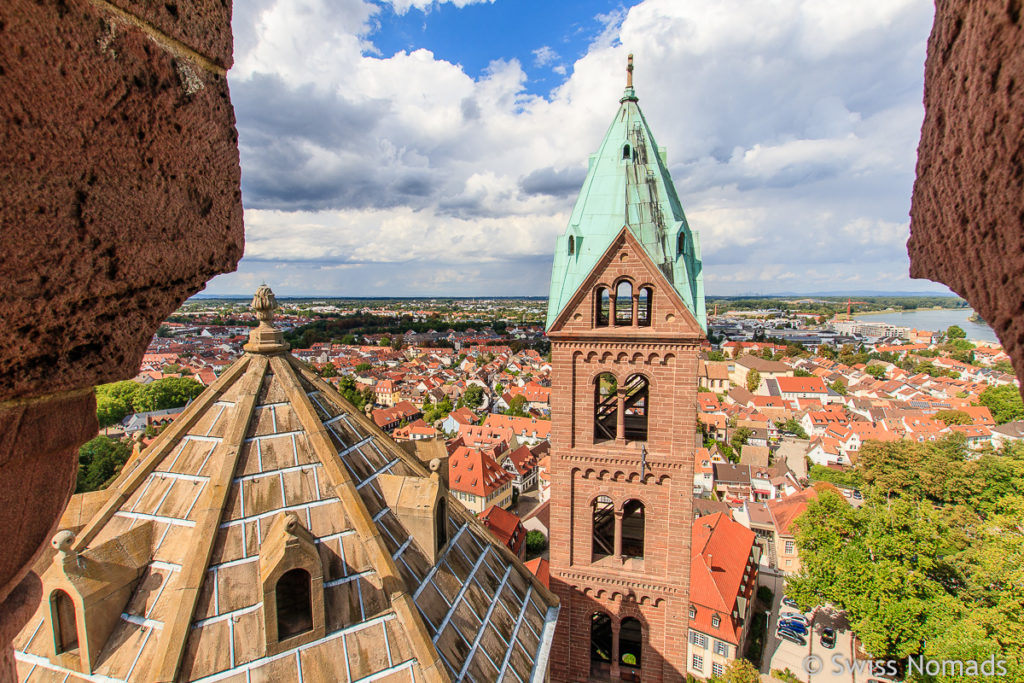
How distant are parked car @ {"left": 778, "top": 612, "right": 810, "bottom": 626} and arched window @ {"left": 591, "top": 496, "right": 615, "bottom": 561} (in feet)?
87.4

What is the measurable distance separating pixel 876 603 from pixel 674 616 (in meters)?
20.6

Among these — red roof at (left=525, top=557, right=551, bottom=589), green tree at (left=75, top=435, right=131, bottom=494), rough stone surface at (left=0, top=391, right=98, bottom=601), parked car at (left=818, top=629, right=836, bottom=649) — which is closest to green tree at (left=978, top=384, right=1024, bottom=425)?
parked car at (left=818, top=629, right=836, bottom=649)

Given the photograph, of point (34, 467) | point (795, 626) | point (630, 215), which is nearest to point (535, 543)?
point (795, 626)

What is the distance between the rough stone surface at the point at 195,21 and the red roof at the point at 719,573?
2801cm

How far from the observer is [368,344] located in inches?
7387

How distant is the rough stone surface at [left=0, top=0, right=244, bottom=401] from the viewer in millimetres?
1539

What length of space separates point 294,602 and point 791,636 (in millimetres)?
36745

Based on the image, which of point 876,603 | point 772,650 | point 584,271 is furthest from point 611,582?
point 772,650

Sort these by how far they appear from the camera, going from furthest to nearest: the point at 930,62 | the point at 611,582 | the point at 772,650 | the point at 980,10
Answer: the point at 772,650
the point at 611,582
the point at 930,62
the point at 980,10

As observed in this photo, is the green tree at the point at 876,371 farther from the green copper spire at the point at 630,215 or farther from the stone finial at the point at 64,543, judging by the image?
the stone finial at the point at 64,543

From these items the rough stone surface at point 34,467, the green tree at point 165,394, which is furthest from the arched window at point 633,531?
the green tree at point 165,394

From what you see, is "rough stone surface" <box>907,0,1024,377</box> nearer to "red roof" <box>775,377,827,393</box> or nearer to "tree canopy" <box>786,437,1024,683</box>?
"tree canopy" <box>786,437,1024,683</box>

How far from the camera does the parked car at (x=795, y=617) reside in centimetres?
3328

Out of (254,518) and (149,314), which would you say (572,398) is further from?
(149,314)
